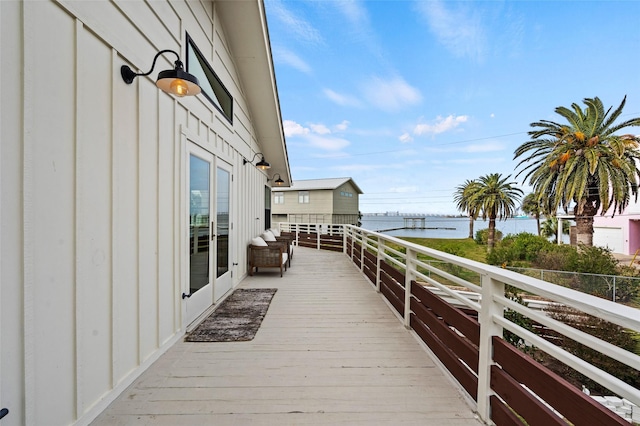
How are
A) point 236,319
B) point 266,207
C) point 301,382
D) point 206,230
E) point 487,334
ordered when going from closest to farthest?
1. point 487,334
2. point 301,382
3. point 236,319
4. point 206,230
5. point 266,207

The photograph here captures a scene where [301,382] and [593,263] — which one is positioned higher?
[301,382]

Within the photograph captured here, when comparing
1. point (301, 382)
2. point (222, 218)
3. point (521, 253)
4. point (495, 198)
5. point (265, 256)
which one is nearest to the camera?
point (301, 382)

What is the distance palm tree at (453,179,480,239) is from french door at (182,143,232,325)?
19.4m

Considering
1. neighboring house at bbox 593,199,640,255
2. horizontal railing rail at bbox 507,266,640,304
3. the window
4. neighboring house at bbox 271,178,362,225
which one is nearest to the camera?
horizontal railing rail at bbox 507,266,640,304

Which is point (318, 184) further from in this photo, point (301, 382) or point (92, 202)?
point (92, 202)

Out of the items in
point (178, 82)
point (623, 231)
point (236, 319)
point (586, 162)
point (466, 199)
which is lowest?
point (236, 319)

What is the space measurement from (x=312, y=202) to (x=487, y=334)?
17732 millimetres

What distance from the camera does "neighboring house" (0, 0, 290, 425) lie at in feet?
4.00

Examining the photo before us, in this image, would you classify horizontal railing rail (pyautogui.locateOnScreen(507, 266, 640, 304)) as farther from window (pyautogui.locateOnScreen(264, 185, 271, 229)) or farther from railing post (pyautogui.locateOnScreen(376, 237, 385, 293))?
window (pyautogui.locateOnScreen(264, 185, 271, 229))

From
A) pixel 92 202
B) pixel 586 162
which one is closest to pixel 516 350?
pixel 92 202

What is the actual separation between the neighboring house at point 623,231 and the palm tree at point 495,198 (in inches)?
178

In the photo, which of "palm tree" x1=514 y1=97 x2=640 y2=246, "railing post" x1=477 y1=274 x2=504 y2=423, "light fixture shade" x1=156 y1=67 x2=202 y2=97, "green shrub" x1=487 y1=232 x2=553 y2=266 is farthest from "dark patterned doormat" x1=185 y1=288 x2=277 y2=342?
"green shrub" x1=487 y1=232 x2=553 y2=266

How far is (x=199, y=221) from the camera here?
10.6 feet

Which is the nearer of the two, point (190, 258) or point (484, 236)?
point (190, 258)
